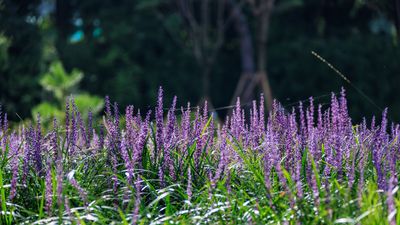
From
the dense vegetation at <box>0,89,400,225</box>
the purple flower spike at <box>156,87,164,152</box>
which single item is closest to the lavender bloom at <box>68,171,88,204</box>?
the dense vegetation at <box>0,89,400,225</box>

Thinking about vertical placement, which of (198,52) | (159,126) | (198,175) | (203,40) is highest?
(203,40)

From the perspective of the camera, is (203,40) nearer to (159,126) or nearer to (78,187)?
(159,126)

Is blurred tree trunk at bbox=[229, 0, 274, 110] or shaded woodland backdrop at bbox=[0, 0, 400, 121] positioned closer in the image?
shaded woodland backdrop at bbox=[0, 0, 400, 121]

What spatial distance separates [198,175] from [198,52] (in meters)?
17.7

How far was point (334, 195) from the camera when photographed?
4.29 metres

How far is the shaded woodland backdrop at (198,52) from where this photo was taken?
55.3 feet

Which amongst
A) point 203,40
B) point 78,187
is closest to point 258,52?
point 203,40

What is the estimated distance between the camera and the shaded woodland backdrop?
16.8 metres

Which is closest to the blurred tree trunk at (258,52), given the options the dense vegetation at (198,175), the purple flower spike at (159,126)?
the dense vegetation at (198,175)

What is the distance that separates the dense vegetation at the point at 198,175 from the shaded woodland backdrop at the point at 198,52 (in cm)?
1116

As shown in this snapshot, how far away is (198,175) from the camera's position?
5020mm

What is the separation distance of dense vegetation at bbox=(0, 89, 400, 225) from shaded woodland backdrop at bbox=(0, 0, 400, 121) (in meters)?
11.2

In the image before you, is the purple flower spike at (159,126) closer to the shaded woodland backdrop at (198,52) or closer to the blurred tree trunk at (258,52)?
the shaded woodland backdrop at (198,52)

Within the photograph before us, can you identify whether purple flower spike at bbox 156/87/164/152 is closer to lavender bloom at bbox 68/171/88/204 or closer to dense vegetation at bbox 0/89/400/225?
dense vegetation at bbox 0/89/400/225
